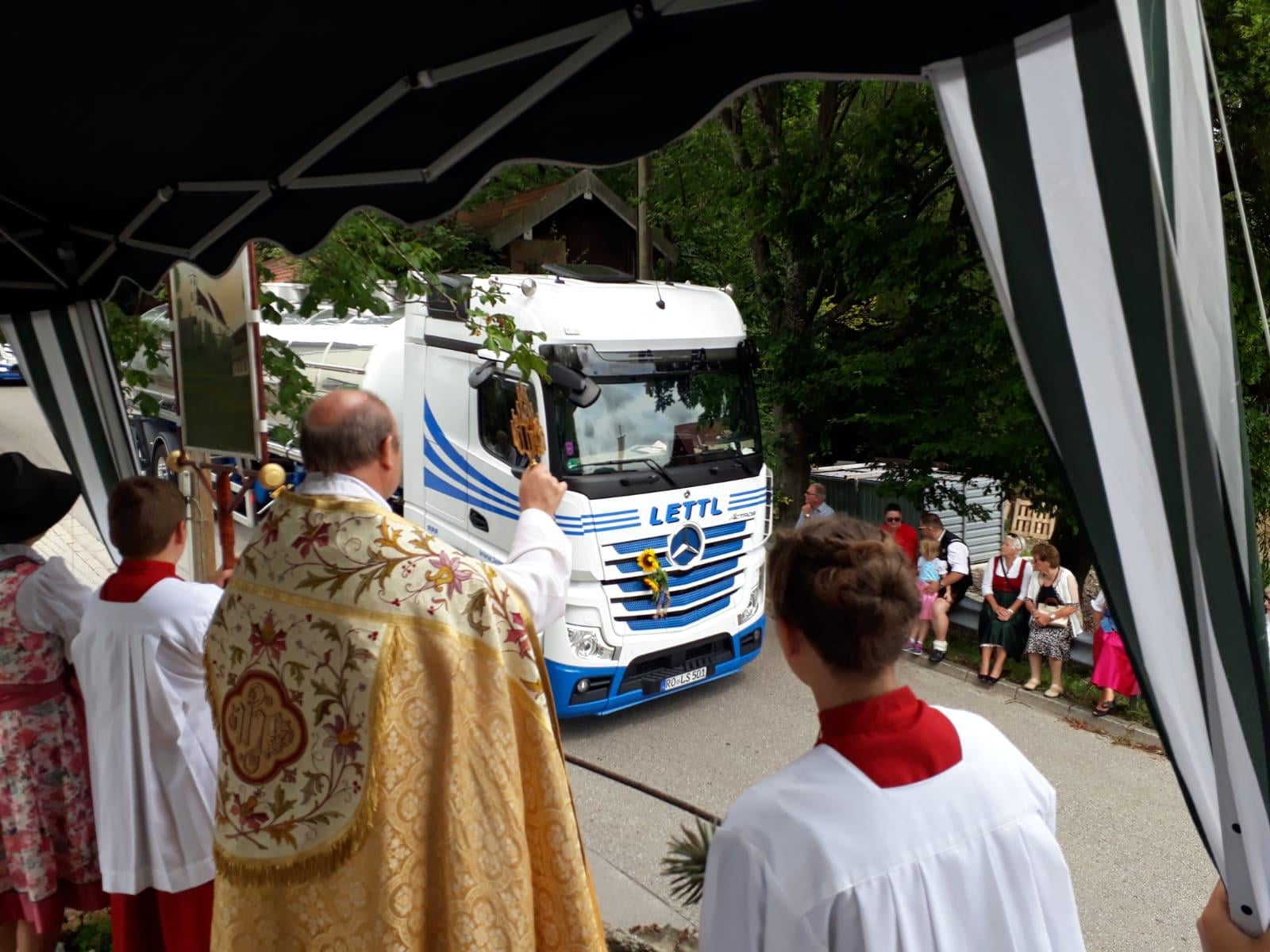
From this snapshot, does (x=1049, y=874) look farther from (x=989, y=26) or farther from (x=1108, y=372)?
(x=989, y=26)

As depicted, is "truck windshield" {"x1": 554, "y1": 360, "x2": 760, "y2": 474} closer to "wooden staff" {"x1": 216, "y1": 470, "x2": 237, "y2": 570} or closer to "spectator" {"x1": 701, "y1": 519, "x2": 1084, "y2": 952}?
"wooden staff" {"x1": 216, "y1": 470, "x2": 237, "y2": 570}

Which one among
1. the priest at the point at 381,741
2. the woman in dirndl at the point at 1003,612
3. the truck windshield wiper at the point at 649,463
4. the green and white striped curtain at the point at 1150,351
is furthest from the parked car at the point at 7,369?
the green and white striped curtain at the point at 1150,351

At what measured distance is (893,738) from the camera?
1284 millimetres

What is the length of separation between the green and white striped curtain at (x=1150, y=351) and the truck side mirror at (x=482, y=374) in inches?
211

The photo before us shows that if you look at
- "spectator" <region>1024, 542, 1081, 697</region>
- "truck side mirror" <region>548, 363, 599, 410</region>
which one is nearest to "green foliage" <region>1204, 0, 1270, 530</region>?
"spectator" <region>1024, 542, 1081, 697</region>

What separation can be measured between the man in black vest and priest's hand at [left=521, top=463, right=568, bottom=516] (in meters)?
7.01

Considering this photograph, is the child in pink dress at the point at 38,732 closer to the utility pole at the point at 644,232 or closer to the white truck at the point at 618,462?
the white truck at the point at 618,462

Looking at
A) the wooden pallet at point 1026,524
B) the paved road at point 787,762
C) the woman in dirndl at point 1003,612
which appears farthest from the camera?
the wooden pallet at point 1026,524

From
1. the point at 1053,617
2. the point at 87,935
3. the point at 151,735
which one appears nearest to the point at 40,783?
the point at 151,735

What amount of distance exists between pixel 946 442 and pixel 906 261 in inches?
63.3

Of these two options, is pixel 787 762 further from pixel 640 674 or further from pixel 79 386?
pixel 79 386

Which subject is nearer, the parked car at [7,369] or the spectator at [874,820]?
the spectator at [874,820]

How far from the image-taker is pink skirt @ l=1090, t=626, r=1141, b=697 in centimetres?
704

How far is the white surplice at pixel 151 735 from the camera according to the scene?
2.52 m
